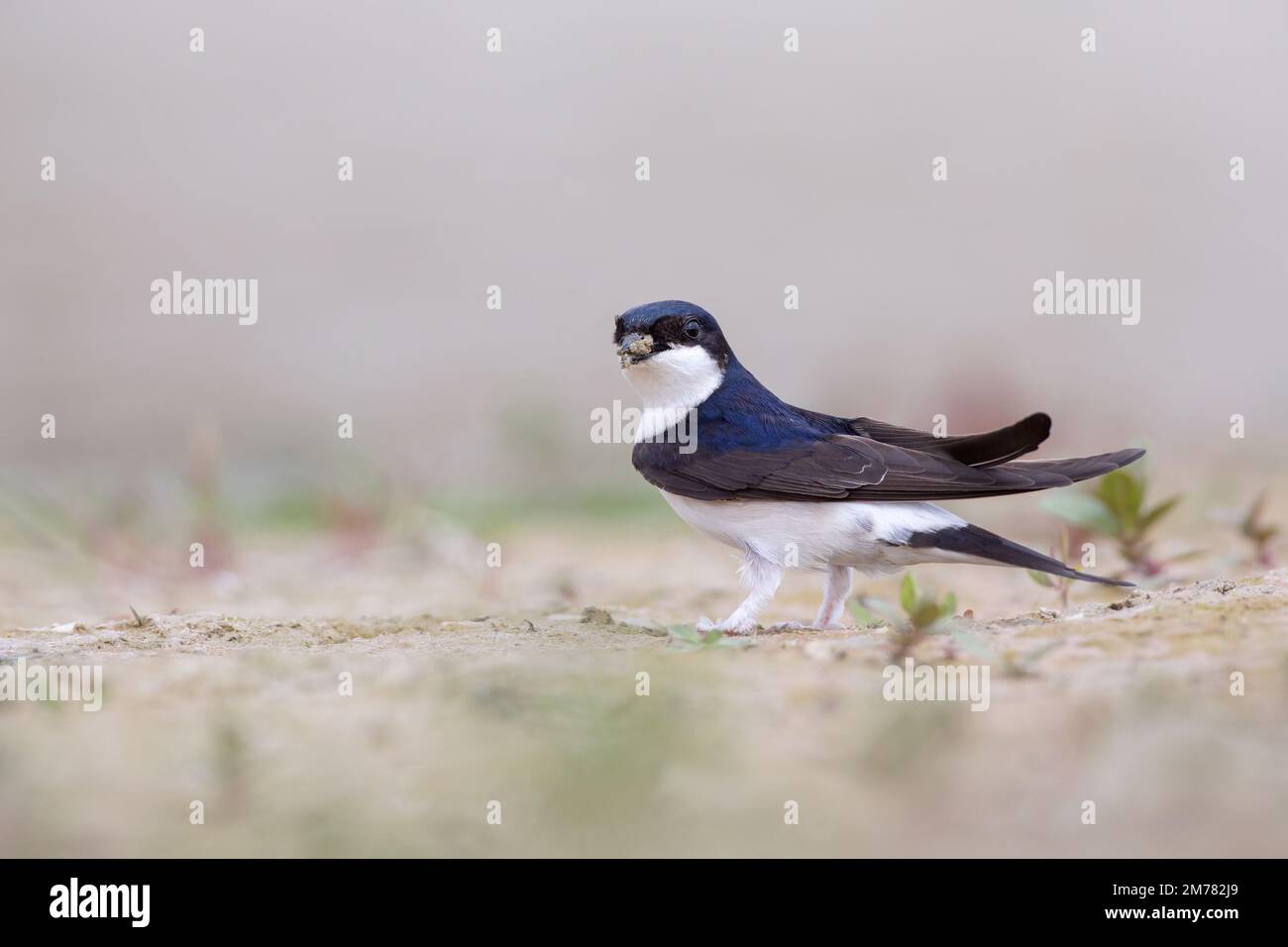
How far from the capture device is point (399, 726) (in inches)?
129

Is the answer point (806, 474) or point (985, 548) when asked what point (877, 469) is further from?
point (985, 548)

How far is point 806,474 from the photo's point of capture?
4.84m

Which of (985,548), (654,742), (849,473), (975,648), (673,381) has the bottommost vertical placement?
(654,742)

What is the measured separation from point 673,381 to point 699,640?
4.49 feet

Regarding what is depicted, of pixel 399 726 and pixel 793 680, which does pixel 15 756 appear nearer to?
pixel 399 726

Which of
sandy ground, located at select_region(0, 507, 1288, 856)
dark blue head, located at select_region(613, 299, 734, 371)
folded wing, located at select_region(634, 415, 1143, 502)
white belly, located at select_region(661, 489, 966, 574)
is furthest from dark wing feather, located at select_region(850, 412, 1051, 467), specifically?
dark blue head, located at select_region(613, 299, 734, 371)

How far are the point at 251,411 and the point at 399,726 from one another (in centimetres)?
1108

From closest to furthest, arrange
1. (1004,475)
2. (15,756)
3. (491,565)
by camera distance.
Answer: (15,756) → (1004,475) → (491,565)

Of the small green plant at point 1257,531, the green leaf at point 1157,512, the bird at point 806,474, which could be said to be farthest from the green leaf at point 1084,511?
the small green plant at point 1257,531

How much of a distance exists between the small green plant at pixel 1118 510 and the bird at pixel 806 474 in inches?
14.2

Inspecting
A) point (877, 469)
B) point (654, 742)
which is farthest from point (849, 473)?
point (654, 742)

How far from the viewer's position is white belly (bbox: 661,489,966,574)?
4789 millimetres

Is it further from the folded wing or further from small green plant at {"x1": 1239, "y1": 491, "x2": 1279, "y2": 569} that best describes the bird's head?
small green plant at {"x1": 1239, "y1": 491, "x2": 1279, "y2": 569}

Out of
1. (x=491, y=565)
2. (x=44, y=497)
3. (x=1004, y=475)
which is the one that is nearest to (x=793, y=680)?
(x=1004, y=475)
